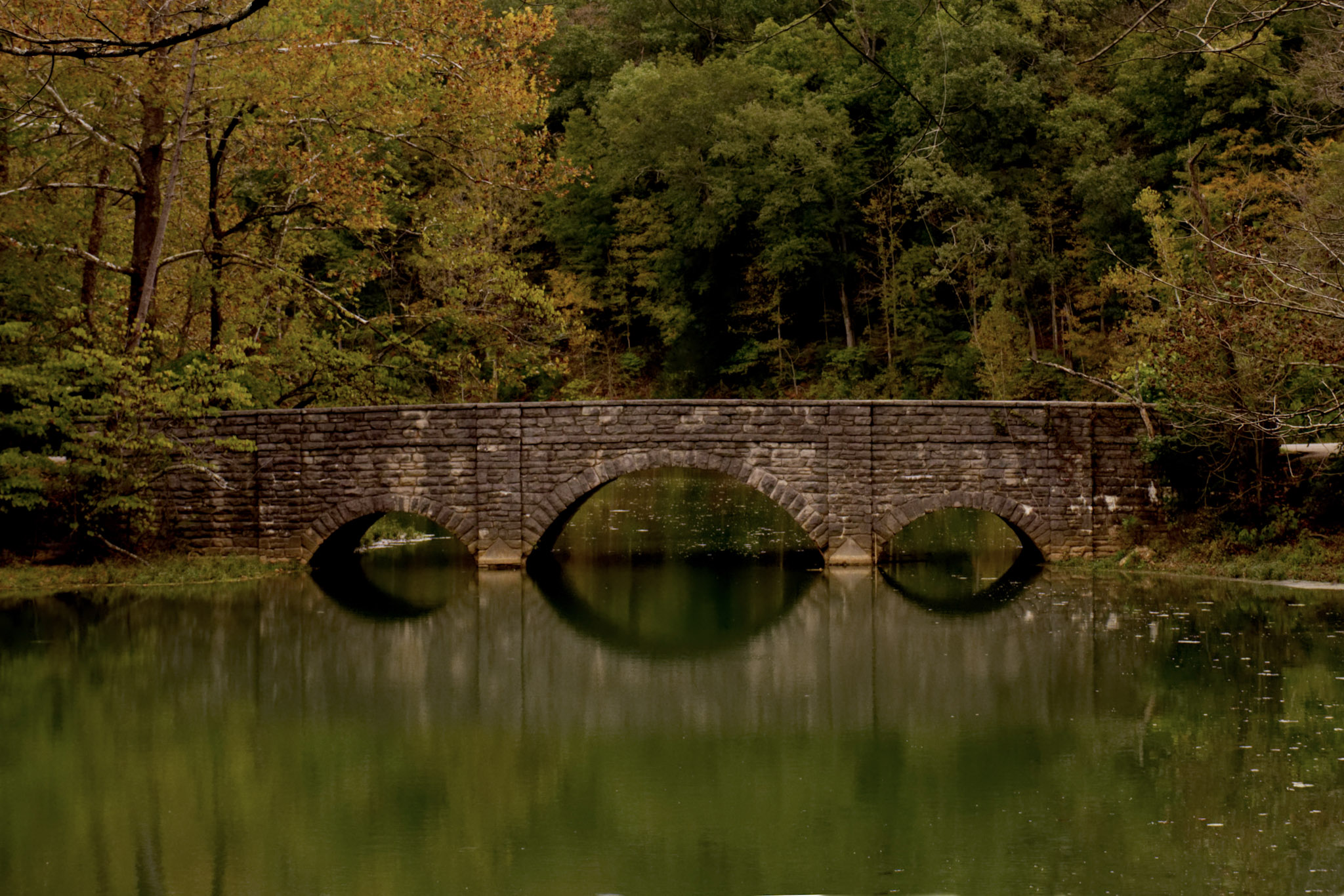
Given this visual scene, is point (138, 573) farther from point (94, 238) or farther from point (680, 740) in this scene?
point (680, 740)

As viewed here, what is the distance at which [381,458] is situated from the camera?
62.1ft

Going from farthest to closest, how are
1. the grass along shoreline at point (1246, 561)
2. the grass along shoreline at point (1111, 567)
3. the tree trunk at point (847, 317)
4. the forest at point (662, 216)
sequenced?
1. the tree trunk at point (847, 317)
2. the forest at point (662, 216)
3. the grass along shoreline at point (1111, 567)
4. the grass along shoreline at point (1246, 561)

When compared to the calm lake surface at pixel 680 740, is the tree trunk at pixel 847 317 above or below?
above

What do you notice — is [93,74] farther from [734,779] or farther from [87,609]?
[734,779]

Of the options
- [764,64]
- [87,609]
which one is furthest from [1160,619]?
[764,64]

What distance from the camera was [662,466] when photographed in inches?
746

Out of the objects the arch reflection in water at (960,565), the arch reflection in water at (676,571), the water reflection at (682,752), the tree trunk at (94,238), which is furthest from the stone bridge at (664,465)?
the tree trunk at (94,238)

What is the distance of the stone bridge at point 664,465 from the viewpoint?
18516mm

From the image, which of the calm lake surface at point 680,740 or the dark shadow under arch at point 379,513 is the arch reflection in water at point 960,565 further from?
the dark shadow under arch at point 379,513

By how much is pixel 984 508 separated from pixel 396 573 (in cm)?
814

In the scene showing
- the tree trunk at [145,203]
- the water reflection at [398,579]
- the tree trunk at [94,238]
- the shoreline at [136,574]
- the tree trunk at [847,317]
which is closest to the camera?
the shoreline at [136,574]

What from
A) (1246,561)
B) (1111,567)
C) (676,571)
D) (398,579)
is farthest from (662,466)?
(1246,561)

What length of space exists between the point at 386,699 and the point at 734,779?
12.7ft

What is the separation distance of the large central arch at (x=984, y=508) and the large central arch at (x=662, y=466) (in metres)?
0.84
